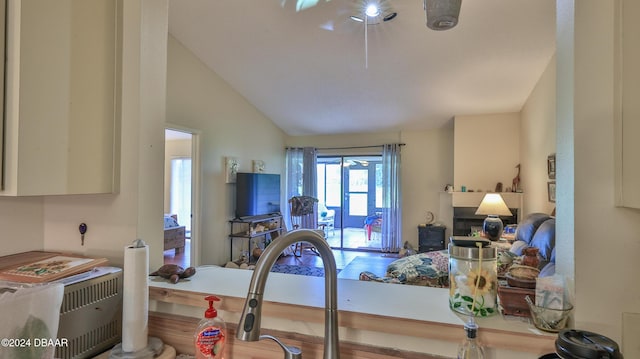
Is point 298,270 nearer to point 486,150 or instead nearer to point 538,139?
point 486,150

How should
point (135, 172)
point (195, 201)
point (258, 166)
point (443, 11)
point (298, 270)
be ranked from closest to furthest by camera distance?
point (135, 172), point (443, 11), point (195, 201), point (298, 270), point (258, 166)

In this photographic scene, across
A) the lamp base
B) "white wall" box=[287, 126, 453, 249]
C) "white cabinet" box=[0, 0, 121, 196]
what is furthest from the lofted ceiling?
"white cabinet" box=[0, 0, 121, 196]

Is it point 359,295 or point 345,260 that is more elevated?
point 359,295

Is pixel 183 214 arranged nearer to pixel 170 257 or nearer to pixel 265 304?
pixel 170 257

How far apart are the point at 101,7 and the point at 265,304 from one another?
1.06m

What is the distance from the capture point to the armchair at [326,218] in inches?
271

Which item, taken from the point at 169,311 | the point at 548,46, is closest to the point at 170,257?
the point at 169,311

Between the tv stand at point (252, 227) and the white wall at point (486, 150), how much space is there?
3.26m

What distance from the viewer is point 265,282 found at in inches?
25.7

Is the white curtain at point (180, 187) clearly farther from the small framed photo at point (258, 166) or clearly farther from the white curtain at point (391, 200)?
the white curtain at point (391, 200)

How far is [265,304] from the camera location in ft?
2.97

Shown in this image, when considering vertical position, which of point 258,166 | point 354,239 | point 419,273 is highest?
point 258,166

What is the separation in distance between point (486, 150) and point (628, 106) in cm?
530

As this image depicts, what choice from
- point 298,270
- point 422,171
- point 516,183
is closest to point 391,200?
point 422,171
